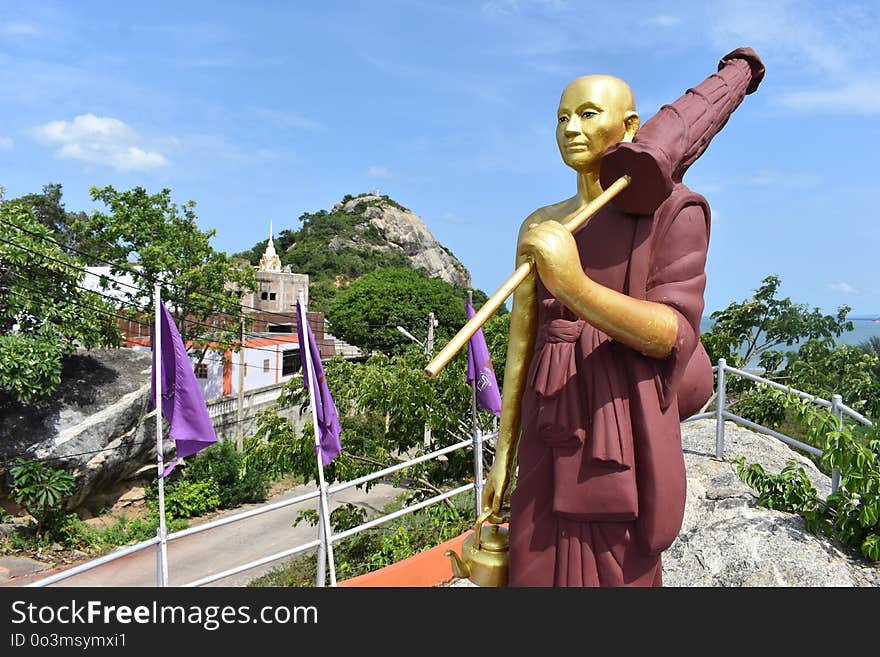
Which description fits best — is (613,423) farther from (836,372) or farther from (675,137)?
(836,372)

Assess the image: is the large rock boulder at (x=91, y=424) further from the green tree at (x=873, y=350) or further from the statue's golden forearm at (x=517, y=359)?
the green tree at (x=873, y=350)

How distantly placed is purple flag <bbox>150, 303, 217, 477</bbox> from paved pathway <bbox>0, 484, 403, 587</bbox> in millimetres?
6352

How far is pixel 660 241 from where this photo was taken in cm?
289

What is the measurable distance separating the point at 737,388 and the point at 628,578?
21.3 ft

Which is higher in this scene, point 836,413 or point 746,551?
point 836,413

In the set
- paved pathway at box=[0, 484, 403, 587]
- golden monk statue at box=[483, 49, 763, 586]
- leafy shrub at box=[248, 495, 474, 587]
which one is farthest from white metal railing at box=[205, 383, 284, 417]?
golden monk statue at box=[483, 49, 763, 586]

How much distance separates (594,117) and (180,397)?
4.31 metres

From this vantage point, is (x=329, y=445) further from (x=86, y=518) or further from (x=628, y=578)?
(x=86, y=518)

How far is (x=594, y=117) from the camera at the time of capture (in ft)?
9.87

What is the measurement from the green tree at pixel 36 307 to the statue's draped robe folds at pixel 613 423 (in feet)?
42.8

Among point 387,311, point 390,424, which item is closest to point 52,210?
point 387,311

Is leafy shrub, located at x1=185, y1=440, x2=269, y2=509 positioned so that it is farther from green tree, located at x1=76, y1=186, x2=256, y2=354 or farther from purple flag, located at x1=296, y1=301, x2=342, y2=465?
purple flag, located at x1=296, y1=301, x2=342, y2=465

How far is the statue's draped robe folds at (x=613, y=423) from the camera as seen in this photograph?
2.78 meters
